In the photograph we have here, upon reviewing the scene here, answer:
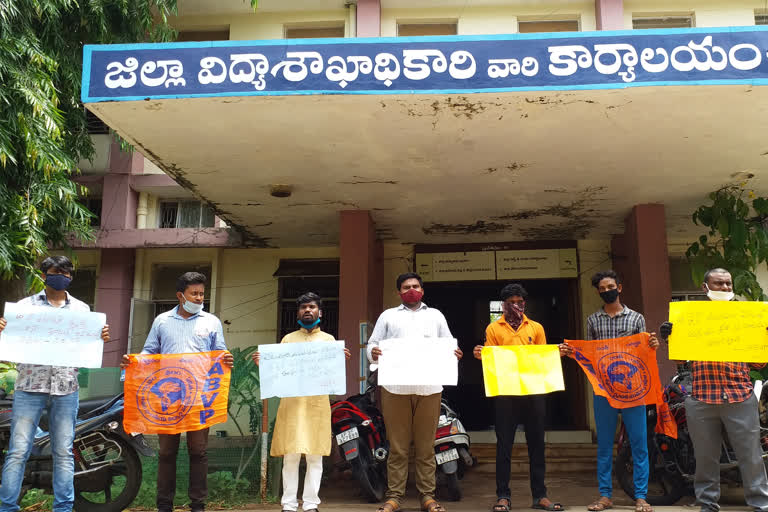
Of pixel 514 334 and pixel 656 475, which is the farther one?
pixel 656 475

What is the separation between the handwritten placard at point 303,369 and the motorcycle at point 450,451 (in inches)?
54.7

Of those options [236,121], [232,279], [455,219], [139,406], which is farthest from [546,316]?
[139,406]

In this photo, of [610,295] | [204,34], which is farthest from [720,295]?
[204,34]

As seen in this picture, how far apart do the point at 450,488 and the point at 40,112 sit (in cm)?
617

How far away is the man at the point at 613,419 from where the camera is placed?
4426 millimetres

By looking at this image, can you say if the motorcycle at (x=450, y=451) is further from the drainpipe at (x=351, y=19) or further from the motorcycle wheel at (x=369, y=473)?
the drainpipe at (x=351, y=19)

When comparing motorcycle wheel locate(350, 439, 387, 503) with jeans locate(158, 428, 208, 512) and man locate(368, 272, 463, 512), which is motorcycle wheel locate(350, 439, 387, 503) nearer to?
man locate(368, 272, 463, 512)

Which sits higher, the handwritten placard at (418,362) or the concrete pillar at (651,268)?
the concrete pillar at (651,268)

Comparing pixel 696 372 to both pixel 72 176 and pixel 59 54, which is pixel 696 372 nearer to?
pixel 59 54

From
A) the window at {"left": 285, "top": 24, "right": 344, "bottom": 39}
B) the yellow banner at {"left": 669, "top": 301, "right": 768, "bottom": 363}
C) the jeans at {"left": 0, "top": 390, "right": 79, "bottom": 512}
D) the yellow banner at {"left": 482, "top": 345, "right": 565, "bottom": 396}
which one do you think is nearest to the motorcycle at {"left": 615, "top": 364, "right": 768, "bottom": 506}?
the yellow banner at {"left": 669, "top": 301, "right": 768, "bottom": 363}

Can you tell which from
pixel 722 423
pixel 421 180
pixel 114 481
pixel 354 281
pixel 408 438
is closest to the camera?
pixel 722 423

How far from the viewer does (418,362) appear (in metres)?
4.33

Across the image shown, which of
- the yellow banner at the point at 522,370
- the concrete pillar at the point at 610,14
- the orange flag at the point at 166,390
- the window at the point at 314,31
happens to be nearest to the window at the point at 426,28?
the window at the point at 314,31

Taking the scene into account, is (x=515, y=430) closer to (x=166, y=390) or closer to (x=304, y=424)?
(x=304, y=424)
